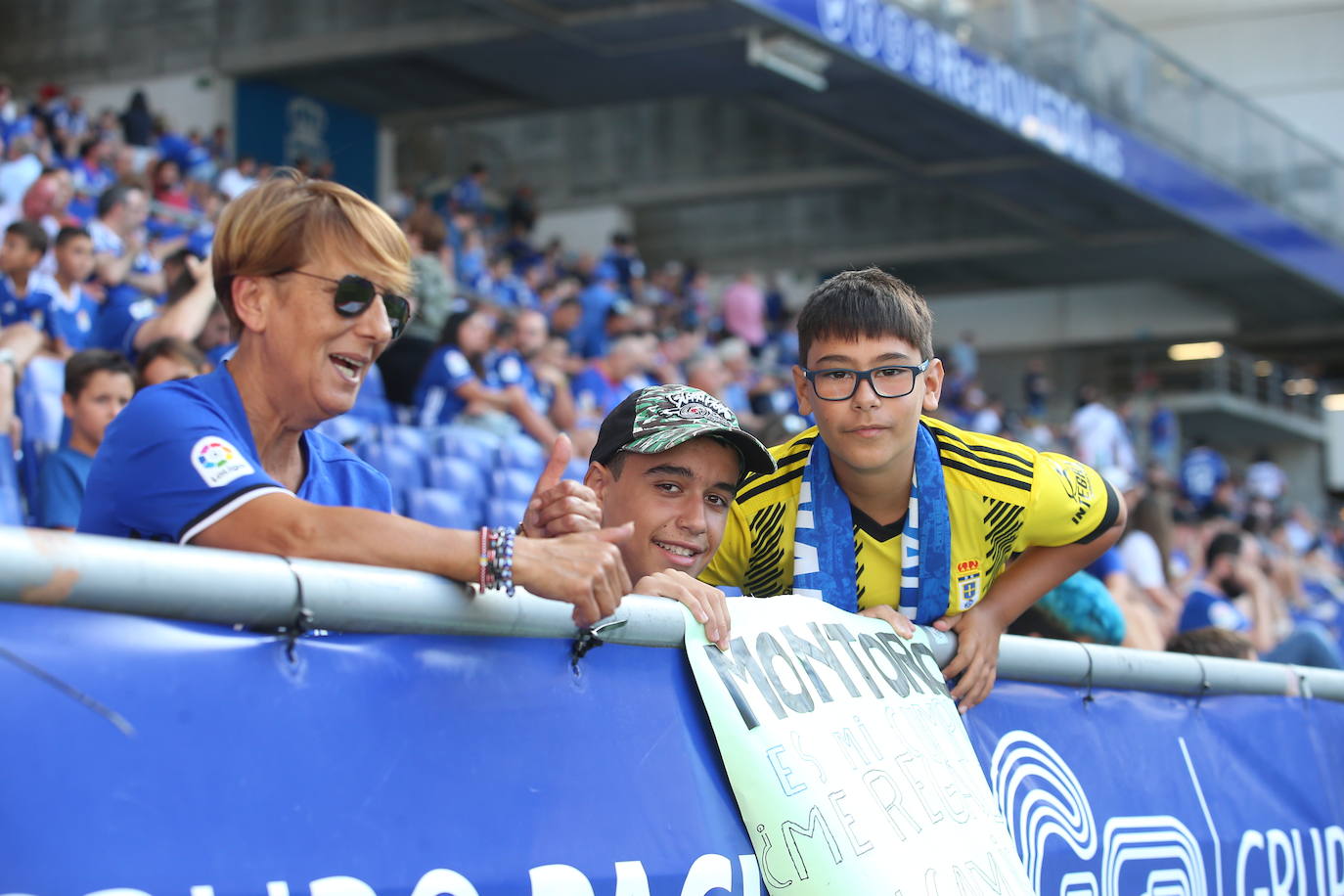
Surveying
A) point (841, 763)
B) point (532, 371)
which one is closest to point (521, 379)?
point (532, 371)

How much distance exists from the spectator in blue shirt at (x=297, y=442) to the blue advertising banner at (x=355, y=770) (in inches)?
5.8

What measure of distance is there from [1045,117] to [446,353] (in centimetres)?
1346

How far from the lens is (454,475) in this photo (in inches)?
308

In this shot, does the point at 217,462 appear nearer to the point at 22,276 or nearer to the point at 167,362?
the point at 167,362

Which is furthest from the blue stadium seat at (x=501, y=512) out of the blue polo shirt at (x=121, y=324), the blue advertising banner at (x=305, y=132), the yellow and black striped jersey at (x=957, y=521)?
the blue advertising banner at (x=305, y=132)

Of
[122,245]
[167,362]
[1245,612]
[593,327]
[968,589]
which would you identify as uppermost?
[593,327]

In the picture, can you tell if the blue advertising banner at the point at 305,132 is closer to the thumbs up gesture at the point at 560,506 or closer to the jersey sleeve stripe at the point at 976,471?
the jersey sleeve stripe at the point at 976,471

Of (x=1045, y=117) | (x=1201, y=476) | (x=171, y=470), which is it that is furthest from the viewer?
(x=1201, y=476)

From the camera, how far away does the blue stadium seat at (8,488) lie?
17.1ft

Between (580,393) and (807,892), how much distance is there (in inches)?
322

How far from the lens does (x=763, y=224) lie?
25.9m

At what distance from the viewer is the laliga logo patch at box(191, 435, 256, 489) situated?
2080mm

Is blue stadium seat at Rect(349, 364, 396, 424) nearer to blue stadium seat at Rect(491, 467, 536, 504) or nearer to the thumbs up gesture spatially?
blue stadium seat at Rect(491, 467, 536, 504)

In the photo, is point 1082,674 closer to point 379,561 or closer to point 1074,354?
point 379,561
